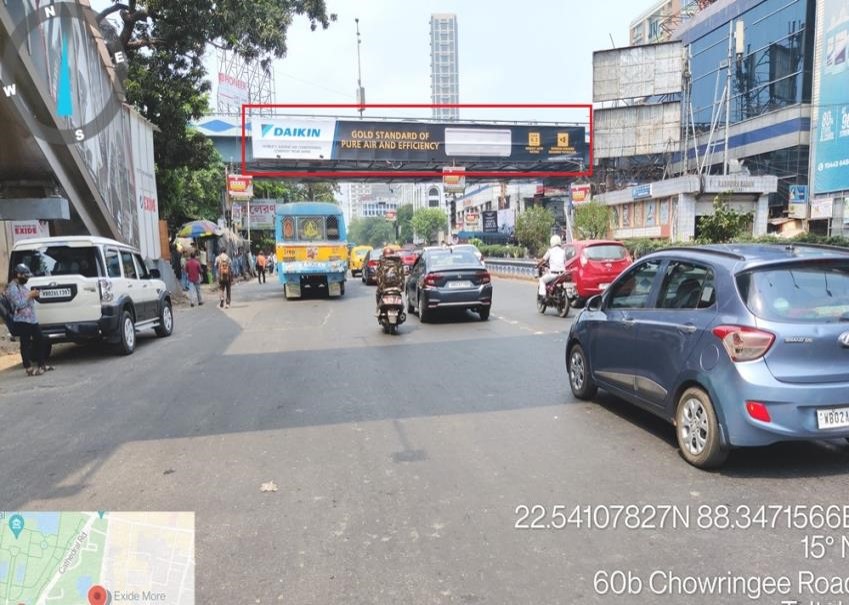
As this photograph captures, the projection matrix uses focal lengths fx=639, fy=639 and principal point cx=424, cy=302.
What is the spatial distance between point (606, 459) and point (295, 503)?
2363 millimetres

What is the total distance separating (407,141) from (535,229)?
14.8 meters

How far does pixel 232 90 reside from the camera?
52.8 m

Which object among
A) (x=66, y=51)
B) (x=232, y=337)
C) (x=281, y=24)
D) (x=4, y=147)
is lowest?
(x=232, y=337)

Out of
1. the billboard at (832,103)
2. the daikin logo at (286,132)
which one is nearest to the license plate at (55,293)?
the daikin logo at (286,132)

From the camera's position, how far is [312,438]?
223 inches

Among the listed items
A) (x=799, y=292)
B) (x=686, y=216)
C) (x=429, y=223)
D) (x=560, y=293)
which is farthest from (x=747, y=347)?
(x=429, y=223)

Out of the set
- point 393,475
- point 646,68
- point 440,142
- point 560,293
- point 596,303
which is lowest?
point 393,475

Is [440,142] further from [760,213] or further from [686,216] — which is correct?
[760,213]

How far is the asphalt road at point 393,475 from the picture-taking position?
330cm

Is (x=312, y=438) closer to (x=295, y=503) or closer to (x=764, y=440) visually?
(x=295, y=503)

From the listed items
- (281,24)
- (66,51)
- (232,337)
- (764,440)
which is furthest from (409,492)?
(281,24)

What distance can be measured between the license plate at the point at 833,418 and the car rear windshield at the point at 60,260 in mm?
10024

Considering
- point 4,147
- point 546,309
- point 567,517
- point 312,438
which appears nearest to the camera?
point 567,517

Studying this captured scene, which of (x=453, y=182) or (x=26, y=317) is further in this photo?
(x=453, y=182)
